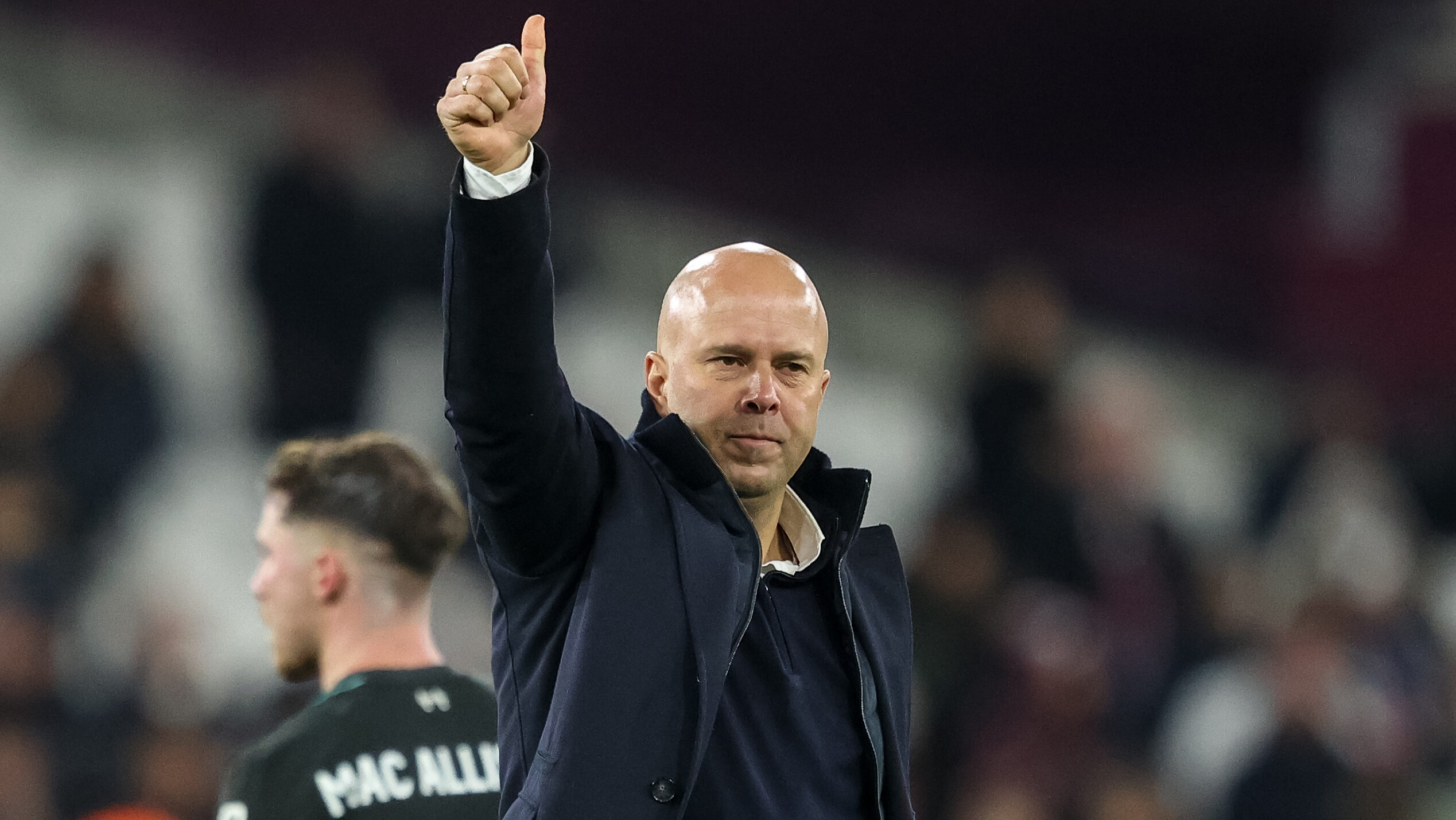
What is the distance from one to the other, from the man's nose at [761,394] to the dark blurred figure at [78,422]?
13.7 ft

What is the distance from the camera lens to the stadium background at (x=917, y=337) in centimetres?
625

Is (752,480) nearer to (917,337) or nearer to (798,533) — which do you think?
(798,533)

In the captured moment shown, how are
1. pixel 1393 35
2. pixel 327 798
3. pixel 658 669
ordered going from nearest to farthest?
1. pixel 658 669
2. pixel 327 798
3. pixel 1393 35

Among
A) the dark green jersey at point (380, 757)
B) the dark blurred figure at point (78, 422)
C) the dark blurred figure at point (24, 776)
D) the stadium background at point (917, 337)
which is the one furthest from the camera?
the stadium background at point (917, 337)

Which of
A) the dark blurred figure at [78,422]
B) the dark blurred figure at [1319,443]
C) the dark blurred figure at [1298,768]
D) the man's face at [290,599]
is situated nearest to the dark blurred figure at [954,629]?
the dark blurred figure at [1298,768]

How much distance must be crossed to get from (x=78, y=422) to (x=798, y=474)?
13.8 ft

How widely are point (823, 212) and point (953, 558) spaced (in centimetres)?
283

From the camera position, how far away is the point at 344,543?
135 inches

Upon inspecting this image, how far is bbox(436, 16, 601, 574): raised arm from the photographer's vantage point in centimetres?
210

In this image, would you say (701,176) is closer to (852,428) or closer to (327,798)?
(852,428)

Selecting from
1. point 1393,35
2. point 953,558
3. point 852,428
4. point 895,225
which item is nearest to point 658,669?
point 953,558

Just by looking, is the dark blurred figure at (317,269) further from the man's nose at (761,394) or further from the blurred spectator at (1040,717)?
the man's nose at (761,394)

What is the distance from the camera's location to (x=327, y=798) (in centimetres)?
302

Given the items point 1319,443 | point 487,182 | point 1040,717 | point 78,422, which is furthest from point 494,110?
point 1319,443
